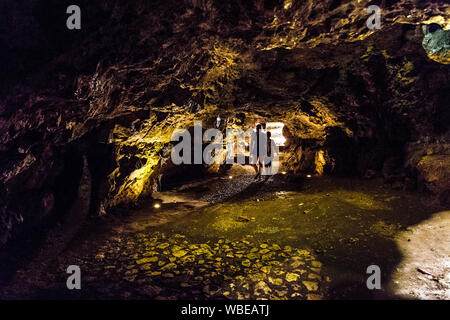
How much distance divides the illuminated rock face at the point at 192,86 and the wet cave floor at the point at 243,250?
1.71 metres

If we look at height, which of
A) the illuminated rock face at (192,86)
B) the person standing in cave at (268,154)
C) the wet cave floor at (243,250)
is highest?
the illuminated rock face at (192,86)

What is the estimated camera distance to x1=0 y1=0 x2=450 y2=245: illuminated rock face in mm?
4242

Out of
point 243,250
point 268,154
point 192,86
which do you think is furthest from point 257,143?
point 243,250

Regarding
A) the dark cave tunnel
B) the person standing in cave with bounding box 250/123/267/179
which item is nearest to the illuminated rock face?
the dark cave tunnel

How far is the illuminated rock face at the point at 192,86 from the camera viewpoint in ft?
13.9

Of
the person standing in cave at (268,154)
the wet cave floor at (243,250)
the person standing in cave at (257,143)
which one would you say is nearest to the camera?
the wet cave floor at (243,250)

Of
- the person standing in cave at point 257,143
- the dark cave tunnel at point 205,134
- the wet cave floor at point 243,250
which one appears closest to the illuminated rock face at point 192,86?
the dark cave tunnel at point 205,134

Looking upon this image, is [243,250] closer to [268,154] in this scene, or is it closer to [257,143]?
[257,143]

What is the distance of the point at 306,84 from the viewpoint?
9.55 metres

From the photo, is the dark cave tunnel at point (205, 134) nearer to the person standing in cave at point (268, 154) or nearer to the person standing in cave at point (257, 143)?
the person standing in cave at point (268, 154)

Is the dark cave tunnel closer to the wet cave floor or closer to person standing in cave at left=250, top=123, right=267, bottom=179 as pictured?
the wet cave floor
